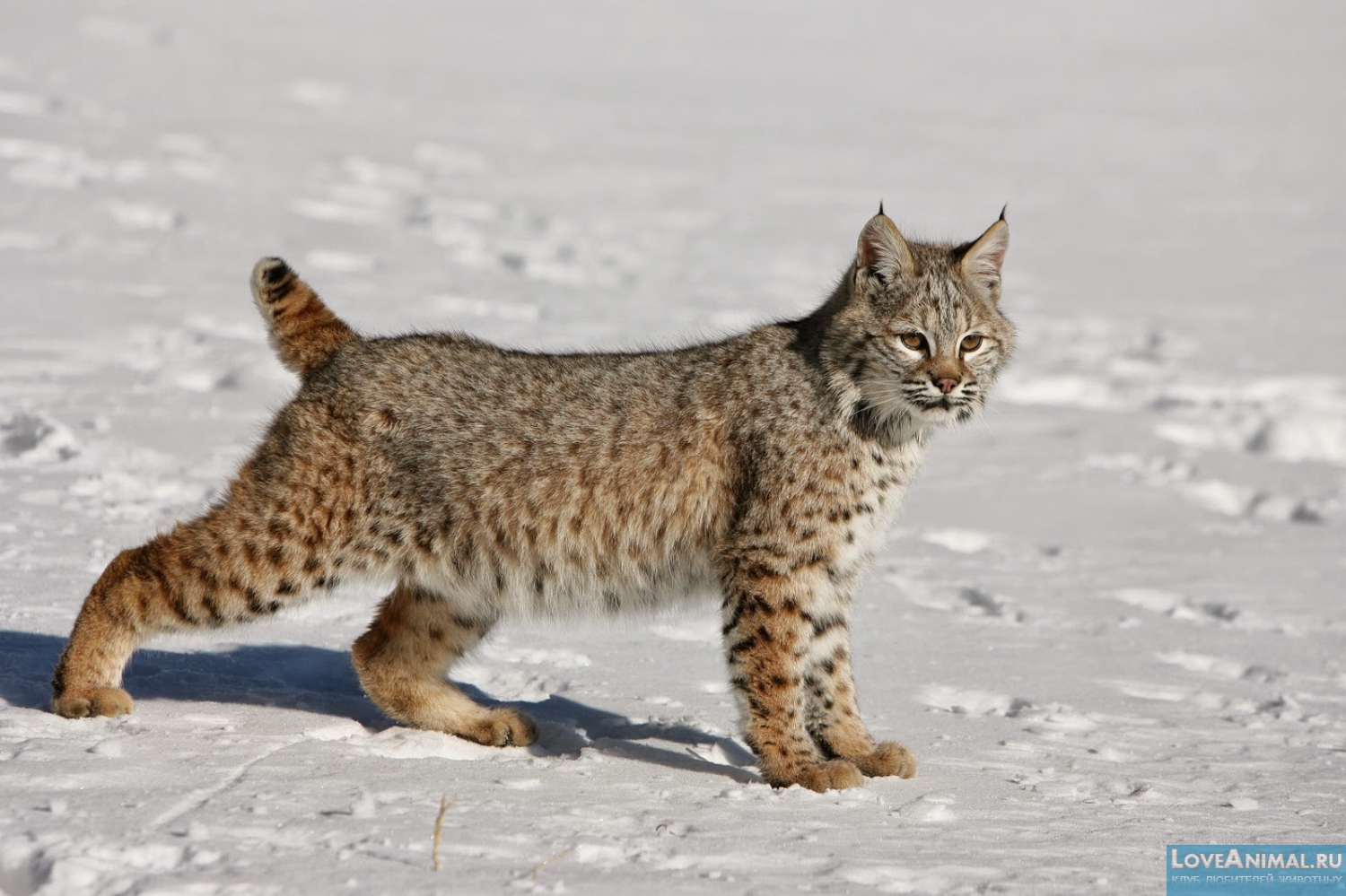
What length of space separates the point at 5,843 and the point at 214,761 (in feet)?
2.50

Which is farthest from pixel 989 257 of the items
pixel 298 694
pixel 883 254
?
pixel 298 694

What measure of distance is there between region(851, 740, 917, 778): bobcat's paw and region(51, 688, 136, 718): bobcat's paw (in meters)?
2.22

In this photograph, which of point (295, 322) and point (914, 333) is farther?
point (295, 322)

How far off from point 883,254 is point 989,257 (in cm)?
41

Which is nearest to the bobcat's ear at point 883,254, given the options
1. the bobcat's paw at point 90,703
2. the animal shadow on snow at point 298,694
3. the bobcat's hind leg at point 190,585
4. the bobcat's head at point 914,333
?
the bobcat's head at point 914,333

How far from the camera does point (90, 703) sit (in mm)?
4332

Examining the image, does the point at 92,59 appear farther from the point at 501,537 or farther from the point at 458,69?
the point at 501,537

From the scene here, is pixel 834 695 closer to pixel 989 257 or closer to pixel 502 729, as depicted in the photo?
pixel 502 729

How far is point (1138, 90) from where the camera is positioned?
59.8 feet

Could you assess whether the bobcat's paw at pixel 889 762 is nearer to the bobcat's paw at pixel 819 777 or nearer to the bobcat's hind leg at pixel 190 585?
the bobcat's paw at pixel 819 777

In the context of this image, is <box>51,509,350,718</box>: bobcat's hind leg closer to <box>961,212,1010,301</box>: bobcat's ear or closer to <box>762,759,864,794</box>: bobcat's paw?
<box>762,759,864,794</box>: bobcat's paw

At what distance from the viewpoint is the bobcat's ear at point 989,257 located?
16.1ft

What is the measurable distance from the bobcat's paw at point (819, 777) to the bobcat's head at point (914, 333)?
108 centimetres

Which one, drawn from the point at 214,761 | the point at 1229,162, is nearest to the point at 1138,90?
the point at 1229,162
